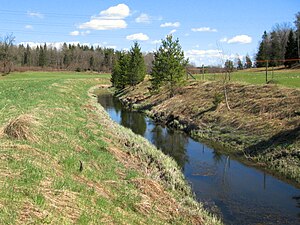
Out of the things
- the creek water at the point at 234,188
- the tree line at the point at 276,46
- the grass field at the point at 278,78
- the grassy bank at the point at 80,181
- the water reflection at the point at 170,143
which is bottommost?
the creek water at the point at 234,188

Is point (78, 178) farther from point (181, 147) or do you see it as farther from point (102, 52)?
point (102, 52)

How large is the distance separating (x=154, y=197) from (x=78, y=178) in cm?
231

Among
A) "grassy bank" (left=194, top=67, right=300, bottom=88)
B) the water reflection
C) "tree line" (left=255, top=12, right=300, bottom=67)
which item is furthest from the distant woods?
the water reflection

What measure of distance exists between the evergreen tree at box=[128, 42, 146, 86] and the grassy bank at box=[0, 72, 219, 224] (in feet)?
137

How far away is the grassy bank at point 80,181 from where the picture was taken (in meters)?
6.98

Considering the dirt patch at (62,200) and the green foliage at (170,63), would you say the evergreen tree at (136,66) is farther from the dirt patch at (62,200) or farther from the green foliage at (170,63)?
the dirt patch at (62,200)

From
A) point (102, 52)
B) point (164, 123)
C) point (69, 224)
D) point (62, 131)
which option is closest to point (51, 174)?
point (69, 224)

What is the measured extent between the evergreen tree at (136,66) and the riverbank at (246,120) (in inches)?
753

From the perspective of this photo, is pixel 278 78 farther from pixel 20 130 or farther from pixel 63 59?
pixel 63 59

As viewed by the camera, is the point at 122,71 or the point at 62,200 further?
the point at 122,71

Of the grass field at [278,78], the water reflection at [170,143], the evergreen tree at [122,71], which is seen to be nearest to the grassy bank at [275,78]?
the grass field at [278,78]

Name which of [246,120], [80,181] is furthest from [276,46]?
[80,181]

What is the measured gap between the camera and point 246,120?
77.2ft

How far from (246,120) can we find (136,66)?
1387 inches
